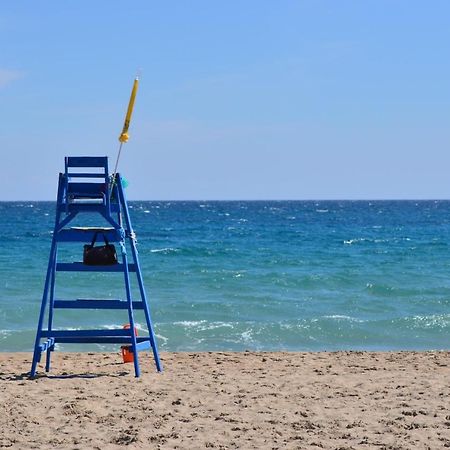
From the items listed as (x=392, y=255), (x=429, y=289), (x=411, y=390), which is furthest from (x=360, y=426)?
(x=392, y=255)

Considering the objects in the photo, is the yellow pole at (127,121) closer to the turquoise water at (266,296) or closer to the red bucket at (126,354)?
the red bucket at (126,354)

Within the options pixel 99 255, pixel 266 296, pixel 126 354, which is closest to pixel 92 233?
pixel 99 255

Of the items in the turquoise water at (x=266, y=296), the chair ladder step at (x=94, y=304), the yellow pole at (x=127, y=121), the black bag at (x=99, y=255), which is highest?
the yellow pole at (x=127, y=121)

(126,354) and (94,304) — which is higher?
(94,304)

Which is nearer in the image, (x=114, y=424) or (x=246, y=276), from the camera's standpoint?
(x=114, y=424)

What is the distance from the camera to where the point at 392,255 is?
31.7m

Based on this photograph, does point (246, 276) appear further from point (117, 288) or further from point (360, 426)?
point (360, 426)

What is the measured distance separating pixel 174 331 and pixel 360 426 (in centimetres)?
768

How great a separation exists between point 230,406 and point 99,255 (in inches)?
98.9

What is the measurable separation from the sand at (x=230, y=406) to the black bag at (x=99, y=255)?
1245 mm

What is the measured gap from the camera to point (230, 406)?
824cm

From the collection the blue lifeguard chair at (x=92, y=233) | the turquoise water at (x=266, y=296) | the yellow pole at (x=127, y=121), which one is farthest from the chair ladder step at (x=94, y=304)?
the turquoise water at (x=266, y=296)

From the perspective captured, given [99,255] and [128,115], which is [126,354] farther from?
[128,115]

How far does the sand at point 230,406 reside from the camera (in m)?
7.14
